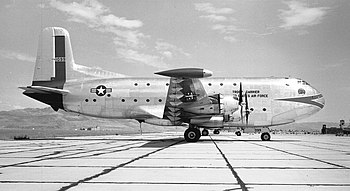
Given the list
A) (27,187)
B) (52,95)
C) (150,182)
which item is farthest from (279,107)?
(27,187)

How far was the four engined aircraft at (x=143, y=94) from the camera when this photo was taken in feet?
78.3

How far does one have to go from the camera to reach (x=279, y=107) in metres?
24.9

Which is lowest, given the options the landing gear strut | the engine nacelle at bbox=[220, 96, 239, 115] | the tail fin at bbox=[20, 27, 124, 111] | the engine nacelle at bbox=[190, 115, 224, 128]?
the landing gear strut

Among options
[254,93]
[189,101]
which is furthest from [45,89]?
[254,93]

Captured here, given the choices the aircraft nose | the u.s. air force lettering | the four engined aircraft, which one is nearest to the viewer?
the four engined aircraft

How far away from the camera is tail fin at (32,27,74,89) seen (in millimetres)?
26234

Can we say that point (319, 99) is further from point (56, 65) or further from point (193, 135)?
point (56, 65)

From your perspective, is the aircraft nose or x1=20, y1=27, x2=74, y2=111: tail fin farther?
x1=20, y1=27, x2=74, y2=111: tail fin

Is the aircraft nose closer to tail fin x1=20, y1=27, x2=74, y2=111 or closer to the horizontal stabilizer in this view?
the horizontal stabilizer

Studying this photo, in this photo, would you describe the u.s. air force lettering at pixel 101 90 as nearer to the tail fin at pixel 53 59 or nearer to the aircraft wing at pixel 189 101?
the tail fin at pixel 53 59

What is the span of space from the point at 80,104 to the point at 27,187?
19.8m

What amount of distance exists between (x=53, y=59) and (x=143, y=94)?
8614mm

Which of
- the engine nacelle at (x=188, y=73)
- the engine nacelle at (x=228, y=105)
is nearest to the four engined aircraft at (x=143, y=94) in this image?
Result: the engine nacelle at (x=228, y=105)

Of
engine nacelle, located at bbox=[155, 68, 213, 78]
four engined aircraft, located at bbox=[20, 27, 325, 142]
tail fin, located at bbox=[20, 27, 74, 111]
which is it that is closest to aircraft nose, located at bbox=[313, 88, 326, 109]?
four engined aircraft, located at bbox=[20, 27, 325, 142]
